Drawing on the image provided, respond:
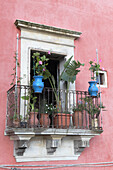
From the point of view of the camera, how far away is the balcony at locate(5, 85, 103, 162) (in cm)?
575

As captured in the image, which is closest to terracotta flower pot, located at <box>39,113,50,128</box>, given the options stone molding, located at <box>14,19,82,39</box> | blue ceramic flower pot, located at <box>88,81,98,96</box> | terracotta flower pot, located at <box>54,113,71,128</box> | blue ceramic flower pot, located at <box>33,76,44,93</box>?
terracotta flower pot, located at <box>54,113,71,128</box>

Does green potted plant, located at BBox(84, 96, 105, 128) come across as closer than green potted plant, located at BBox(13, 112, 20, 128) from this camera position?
No

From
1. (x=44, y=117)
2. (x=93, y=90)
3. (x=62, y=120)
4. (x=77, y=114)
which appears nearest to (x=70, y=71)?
(x=93, y=90)

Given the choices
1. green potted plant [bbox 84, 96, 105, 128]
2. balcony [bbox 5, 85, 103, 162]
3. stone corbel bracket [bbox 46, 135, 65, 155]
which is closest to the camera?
balcony [bbox 5, 85, 103, 162]

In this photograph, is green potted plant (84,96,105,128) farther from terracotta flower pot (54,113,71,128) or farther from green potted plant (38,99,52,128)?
green potted plant (38,99,52,128)

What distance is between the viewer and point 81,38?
297 inches

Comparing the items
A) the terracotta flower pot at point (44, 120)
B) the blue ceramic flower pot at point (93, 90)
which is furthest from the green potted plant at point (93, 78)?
the terracotta flower pot at point (44, 120)

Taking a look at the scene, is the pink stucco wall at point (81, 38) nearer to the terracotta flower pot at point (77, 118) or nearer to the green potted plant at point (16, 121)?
the green potted plant at point (16, 121)

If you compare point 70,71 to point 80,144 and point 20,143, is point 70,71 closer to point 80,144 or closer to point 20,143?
point 80,144

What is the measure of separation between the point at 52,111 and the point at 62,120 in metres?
0.31

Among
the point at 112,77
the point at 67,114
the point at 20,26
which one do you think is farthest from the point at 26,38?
the point at 112,77

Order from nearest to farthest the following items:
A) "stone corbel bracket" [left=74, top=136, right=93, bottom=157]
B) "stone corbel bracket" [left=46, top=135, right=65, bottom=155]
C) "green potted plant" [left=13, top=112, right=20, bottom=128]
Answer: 1. "green potted plant" [left=13, top=112, right=20, bottom=128]
2. "stone corbel bracket" [left=46, top=135, right=65, bottom=155]
3. "stone corbel bracket" [left=74, top=136, right=93, bottom=157]

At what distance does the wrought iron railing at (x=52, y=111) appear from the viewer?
5844 millimetres

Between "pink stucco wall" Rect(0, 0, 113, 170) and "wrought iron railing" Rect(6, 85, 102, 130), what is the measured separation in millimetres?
362
